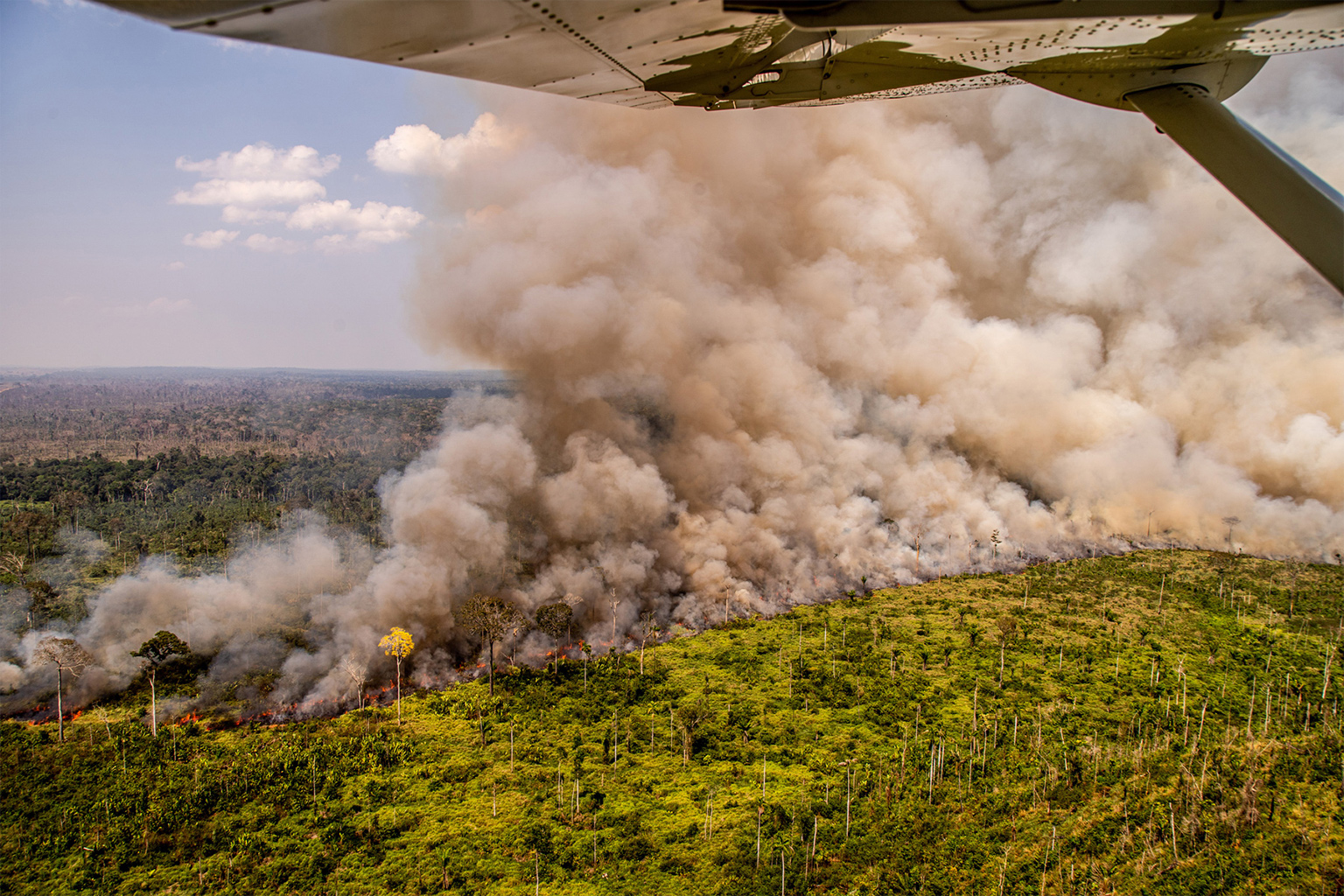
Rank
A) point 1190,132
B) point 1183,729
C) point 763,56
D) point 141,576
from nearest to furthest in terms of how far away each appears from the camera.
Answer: point 763,56, point 1190,132, point 1183,729, point 141,576

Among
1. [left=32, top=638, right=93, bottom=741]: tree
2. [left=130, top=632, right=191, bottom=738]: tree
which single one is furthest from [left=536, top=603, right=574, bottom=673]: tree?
[left=32, top=638, right=93, bottom=741]: tree

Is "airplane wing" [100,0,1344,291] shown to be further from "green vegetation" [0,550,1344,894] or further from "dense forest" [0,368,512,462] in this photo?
"dense forest" [0,368,512,462]

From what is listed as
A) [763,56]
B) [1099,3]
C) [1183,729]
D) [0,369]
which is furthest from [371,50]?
[0,369]

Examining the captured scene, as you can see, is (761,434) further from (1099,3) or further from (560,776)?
(1099,3)

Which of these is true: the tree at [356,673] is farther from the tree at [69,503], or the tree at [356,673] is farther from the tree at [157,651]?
the tree at [69,503]

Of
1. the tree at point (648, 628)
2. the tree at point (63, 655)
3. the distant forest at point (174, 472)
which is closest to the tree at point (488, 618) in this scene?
the tree at point (648, 628)

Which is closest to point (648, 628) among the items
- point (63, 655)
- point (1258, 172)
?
point (63, 655)
